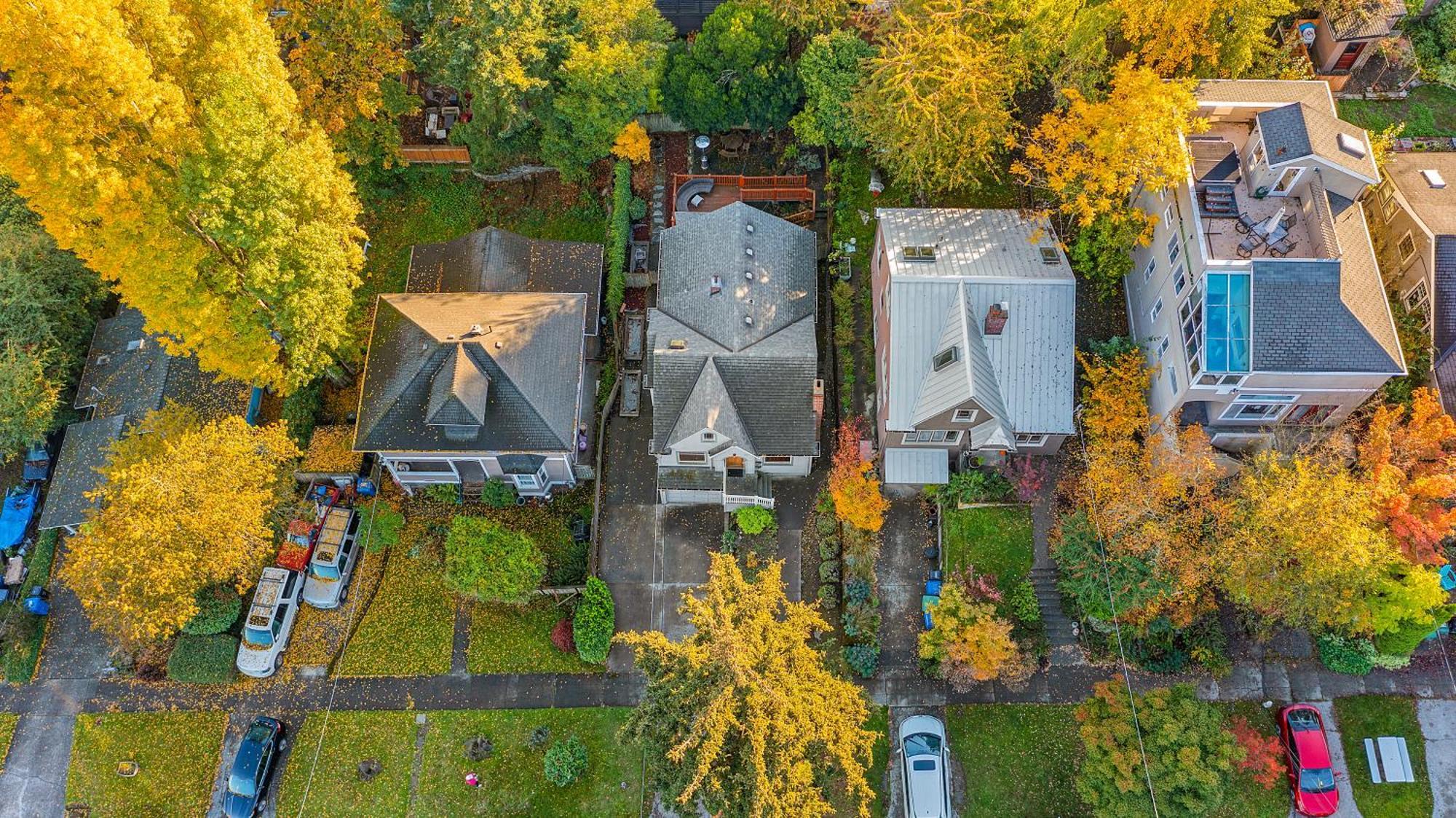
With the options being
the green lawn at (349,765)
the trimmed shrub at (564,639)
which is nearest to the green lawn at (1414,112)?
the trimmed shrub at (564,639)

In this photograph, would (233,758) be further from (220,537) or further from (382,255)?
(382,255)

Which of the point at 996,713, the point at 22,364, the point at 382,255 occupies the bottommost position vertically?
the point at 996,713

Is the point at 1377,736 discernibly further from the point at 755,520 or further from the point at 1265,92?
the point at 1265,92

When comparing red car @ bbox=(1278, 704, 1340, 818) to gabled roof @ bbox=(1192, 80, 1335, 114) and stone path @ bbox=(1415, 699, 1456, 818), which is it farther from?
gabled roof @ bbox=(1192, 80, 1335, 114)

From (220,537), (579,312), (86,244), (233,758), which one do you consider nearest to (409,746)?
(233,758)

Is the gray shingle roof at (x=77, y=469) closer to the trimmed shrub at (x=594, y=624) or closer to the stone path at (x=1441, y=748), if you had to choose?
the trimmed shrub at (x=594, y=624)

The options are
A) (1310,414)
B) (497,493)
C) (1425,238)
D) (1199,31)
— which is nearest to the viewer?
(1310,414)

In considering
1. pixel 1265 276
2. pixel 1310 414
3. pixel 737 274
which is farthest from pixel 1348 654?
pixel 737 274
